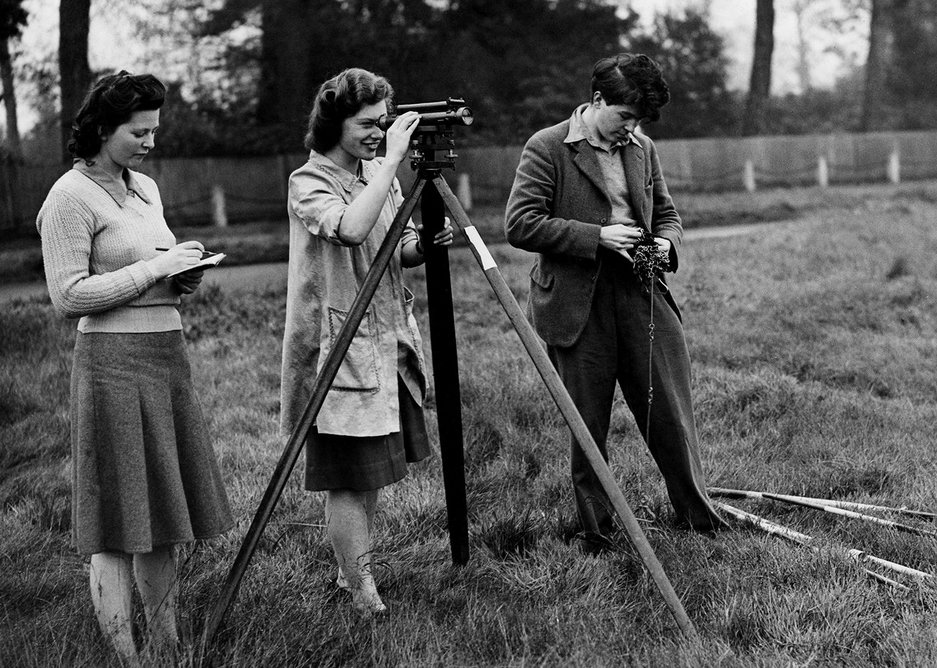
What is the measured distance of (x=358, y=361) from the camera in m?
3.46

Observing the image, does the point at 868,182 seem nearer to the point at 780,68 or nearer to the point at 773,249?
the point at 773,249

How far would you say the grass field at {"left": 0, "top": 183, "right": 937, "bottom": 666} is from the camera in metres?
3.37

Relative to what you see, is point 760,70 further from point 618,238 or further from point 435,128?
point 435,128

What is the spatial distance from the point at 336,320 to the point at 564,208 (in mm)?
1195

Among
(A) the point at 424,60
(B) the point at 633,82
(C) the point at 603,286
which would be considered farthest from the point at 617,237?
(A) the point at 424,60

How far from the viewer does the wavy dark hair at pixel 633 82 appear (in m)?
3.87

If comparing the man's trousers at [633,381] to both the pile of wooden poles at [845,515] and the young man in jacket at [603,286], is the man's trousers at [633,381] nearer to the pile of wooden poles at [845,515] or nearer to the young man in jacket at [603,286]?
the young man in jacket at [603,286]

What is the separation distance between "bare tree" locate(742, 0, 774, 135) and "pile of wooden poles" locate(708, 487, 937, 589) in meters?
27.7

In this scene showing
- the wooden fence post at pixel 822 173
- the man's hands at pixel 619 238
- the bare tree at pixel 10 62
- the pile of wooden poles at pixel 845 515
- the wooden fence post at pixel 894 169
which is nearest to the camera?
the pile of wooden poles at pixel 845 515

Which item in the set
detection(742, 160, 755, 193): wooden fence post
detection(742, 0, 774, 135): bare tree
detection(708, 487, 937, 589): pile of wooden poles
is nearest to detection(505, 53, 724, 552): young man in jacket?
detection(708, 487, 937, 589): pile of wooden poles

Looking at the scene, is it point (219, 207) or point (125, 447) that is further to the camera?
point (219, 207)

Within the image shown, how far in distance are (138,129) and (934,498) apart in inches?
143

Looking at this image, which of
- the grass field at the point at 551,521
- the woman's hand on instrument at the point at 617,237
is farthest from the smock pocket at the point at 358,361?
the woman's hand on instrument at the point at 617,237

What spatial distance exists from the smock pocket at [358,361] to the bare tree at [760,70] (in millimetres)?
29166
